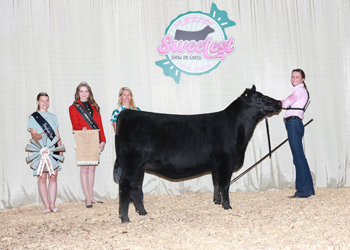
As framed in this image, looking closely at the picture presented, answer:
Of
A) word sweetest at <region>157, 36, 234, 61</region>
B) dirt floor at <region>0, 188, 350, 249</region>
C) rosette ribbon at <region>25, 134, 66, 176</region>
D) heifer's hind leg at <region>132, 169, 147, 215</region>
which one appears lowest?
dirt floor at <region>0, 188, 350, 249</region>

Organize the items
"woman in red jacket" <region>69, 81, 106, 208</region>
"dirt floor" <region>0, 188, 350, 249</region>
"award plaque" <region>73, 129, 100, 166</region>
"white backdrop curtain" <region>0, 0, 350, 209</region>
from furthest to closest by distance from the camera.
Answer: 1. "white backdrop curtain" <region>0, 0, 350, 209</region>
2. "woman in red jacket" <region>69, 81, 106, 208</region>
3. "award plaque" <region>73, 129, 100, 166</region>
4. "dirt floor" <region>0, 188, 350, 249</region>

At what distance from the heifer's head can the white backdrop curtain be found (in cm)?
141

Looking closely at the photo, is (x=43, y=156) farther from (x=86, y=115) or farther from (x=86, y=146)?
(x=86, y=115)

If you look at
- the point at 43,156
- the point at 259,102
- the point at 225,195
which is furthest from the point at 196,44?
the point at 43,156

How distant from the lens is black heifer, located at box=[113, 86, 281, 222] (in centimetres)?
326

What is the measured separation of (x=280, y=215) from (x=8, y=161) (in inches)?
161

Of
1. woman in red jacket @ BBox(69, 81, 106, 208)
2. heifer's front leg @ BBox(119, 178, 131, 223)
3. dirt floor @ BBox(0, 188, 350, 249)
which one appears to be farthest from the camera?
woman in red jacket @ BBox(69, 81, 106, 208)

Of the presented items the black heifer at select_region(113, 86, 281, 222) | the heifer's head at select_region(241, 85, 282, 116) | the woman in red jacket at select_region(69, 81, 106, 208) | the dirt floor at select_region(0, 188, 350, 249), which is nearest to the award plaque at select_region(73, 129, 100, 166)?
the woman in red jacket at select_region(69, 81, 106, 208)

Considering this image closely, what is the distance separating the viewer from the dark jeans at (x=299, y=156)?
13.6ft

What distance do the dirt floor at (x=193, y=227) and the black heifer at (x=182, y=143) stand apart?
36 centimetres

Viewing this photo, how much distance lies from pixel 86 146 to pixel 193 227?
194 cm

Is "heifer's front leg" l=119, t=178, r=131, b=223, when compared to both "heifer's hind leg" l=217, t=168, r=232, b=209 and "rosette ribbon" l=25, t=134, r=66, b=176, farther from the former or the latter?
"rosette ribbon" l=25, t=134, r=66, b=176

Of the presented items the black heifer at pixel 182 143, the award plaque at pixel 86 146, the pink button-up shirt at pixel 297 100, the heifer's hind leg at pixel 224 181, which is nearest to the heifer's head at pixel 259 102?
the black heifer at pixel 182 143

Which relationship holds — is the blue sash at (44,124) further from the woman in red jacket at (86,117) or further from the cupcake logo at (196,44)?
the cupcake logo at (196,44)
